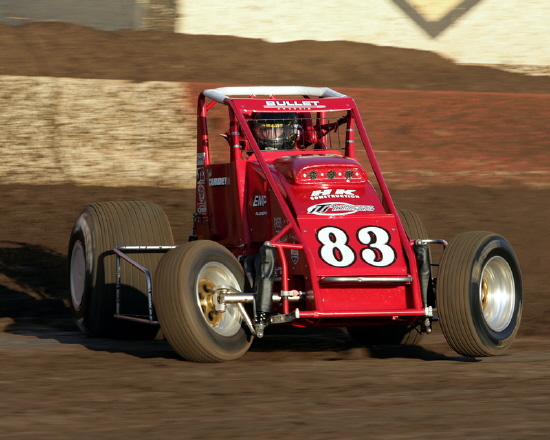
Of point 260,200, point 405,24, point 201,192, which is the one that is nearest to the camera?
point 260,200

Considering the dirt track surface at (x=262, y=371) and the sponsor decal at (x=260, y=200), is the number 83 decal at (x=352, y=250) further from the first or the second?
the sponsor decal at (x=260, y=200)

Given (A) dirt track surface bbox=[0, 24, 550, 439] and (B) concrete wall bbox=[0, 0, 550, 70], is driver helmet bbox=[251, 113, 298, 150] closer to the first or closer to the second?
(A) dirt track surface bbox=[0, 24, 550, 439]

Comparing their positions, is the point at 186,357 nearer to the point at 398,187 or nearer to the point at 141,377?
the point at 141,377

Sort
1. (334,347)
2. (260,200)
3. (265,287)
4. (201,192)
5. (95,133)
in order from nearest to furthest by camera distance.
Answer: (265,287) → (260,200) → (334,347) → (201,192) → (95,133)

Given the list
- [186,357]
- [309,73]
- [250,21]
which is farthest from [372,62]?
[186,357]

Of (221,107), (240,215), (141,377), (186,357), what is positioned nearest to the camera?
(141,377)

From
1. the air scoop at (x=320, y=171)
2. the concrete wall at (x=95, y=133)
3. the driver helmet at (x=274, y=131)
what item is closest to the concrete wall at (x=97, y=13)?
the concrete wall at (x=95, y=133)

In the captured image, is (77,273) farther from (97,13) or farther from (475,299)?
(97,13)

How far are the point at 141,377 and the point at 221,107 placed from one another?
45.8ft

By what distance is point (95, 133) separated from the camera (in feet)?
62.7

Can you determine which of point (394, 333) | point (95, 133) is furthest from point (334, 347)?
point (95, 133)

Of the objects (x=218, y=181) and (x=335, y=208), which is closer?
(x=335, y=208)

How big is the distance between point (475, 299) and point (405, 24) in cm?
2091

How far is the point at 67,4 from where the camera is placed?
25.9 metres
